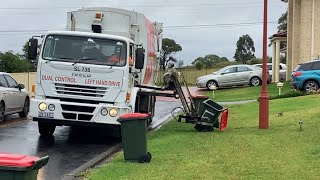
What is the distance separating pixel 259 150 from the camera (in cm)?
1027

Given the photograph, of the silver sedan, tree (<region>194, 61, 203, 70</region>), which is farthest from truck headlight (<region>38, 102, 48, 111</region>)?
tree (<region>194, 61, 203, 70</region>)

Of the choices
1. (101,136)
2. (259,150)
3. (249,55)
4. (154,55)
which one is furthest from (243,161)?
(249,55)

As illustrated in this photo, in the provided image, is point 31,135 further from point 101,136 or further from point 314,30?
point 314,30

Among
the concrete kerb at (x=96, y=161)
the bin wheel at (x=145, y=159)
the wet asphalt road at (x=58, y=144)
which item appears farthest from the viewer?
the wet asphalt road at (x=58, y=144)

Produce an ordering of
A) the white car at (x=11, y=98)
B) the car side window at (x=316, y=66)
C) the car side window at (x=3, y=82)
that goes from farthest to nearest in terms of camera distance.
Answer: the car side window at (x=316, y=66), the car side window at (x=3, y=82), the white car at (x=11, y=98)

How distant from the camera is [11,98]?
56.5 feet

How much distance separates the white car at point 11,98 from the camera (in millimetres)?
16516

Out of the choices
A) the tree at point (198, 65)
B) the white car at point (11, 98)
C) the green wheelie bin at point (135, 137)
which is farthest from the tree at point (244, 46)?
the green wheelie bin at point (135, 137)

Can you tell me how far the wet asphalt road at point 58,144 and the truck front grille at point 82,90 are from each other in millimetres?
1235

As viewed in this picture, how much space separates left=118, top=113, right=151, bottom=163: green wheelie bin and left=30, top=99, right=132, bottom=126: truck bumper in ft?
8.79

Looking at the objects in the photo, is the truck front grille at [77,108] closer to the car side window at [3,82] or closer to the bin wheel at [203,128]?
the bin wheel at [203,128]

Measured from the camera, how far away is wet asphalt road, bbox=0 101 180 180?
989 cm

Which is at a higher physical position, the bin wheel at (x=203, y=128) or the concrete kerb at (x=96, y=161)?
the bin wheel at (x=203, y=128)

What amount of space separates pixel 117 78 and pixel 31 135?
3.32 metres
